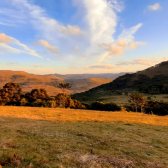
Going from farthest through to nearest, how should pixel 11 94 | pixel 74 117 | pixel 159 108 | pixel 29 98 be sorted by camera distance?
pixel 29 98
pixel 11 94
pixel 159 108
pixel 74 117

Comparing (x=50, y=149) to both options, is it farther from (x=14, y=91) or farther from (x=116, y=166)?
(x=14, y=91)

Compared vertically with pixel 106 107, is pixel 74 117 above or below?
above

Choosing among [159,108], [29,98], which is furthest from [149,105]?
[29,98]

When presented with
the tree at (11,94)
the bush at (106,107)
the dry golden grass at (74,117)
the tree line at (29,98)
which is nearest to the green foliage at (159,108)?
the bush at (106,107)

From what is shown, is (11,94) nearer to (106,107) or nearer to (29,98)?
(29,98)

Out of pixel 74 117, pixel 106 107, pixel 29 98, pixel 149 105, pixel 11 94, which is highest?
pixel 11 94

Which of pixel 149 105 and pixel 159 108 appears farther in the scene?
pixel 149 105

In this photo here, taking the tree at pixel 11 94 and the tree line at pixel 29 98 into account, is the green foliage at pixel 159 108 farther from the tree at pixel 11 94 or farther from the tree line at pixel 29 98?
the tree at pixel 11 94

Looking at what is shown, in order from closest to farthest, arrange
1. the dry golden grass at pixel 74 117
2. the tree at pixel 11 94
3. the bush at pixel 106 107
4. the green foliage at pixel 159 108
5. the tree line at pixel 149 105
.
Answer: the dry golden grass at pixel 74 117
the tree line at pixel 149 105
the green foliage at pixel 159 108
the bush at pixel 106 107
the tree at pixel 11 94

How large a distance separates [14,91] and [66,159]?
6678 centimetres

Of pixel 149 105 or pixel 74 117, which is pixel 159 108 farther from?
pixel 74 117

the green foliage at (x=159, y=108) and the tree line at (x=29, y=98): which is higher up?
the tree line at (x=29, y=98)

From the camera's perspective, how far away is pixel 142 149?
35.1 feet

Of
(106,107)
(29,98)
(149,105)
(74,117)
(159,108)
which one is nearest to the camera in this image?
(74,117)
